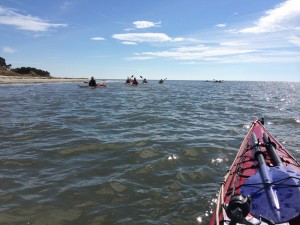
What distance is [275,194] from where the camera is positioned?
13.5ft

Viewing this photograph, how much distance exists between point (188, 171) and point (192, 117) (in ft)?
30.2

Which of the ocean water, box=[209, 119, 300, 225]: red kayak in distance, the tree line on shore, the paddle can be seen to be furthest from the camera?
the tree line on shore

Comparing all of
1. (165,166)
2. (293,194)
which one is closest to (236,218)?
(293,194)

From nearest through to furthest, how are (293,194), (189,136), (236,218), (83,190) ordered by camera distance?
(236,218) < (293,194) < (83,190) < (189,136)

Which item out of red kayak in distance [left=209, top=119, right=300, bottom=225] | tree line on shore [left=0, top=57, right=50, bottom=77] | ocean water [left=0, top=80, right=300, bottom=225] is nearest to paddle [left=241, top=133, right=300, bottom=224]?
red kayak in distance [left=209, top=119, right=300, bottom=225]

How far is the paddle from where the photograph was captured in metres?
3.82

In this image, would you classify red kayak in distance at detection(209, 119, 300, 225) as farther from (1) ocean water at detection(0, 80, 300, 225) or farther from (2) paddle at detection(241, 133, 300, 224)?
(1) ocean water at detection(0, 80, 300, 225)

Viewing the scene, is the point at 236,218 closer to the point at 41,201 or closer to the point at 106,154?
the point at 41,201

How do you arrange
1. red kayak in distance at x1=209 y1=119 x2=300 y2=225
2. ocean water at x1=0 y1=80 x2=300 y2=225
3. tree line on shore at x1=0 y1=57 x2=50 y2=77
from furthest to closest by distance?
tree line on shore at x1=0 y1=57 x2=50 y2=77, ocean water at x1=0 y1=80 x2=300 y2=225, red kayak in distance at x1=209 y1=119 x2=300 y2=225

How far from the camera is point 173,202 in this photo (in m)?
6.10

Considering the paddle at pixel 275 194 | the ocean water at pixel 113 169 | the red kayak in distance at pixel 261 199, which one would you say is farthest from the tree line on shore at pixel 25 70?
the paddle at pixel 275 194

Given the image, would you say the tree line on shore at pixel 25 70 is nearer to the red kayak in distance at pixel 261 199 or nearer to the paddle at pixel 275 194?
the red kayak in distance at pixel 261 199

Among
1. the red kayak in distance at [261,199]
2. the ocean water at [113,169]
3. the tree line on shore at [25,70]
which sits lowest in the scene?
the ocean water at [113,169]

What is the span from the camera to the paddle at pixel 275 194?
3.82 meters
